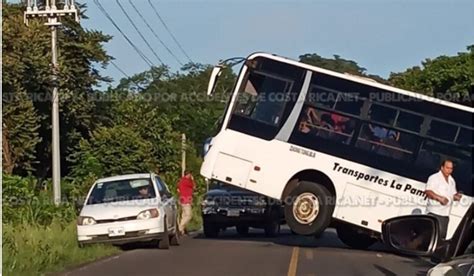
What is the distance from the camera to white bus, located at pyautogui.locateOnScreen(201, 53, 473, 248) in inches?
755

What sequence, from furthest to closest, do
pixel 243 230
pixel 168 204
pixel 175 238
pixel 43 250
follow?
pixel 243 230 < pixel 175 238 < pixel 168 204 < pixel 43 250

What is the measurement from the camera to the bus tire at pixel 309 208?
19.8 meters

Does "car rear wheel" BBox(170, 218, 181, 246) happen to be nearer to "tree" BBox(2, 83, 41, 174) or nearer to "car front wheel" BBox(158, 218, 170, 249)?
"car front wheel" BBox(158, 218, 170, 249)

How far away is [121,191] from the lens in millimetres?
21219

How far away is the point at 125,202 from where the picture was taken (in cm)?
2062

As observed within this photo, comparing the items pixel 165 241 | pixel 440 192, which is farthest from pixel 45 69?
pixel 440 192

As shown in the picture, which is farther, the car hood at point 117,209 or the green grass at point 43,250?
the car hood at point 117,209

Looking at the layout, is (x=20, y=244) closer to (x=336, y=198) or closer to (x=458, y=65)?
(x=336, y=198)

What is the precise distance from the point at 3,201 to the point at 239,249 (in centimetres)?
592

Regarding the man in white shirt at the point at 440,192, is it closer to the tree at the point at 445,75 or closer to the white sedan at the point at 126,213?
the white sedan at the point at 126,213

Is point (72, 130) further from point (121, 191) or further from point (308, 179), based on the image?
point (308, 179)

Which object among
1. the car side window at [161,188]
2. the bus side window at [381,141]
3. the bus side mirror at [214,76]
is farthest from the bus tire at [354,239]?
the bus side mirror at [214,76]

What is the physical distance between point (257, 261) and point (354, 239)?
5161mm

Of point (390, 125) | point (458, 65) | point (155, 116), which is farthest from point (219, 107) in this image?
point (390, 125)
